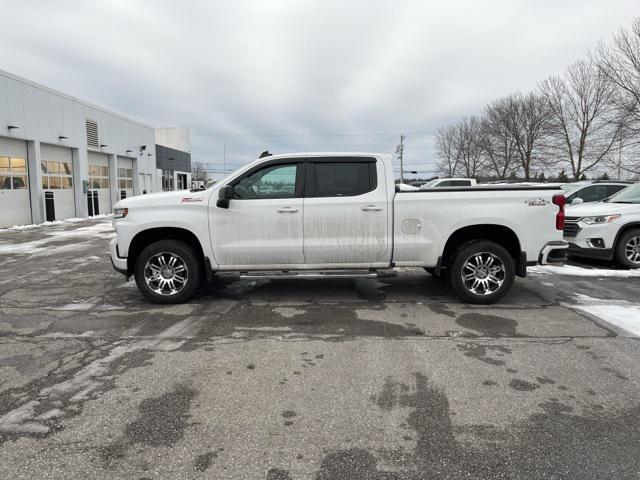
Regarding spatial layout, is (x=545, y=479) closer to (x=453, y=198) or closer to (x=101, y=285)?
(x=453, y=198)

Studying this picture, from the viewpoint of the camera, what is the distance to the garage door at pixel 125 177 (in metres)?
29.0

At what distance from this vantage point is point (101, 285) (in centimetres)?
768

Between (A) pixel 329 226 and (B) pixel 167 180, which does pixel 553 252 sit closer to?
(A) pixel 329 226

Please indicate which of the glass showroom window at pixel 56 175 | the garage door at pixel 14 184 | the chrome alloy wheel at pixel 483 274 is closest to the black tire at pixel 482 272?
the chrome alloy wheel at pixel 483 274

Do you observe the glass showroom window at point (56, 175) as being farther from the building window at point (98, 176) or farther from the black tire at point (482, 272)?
the black tire at point (482, 272)

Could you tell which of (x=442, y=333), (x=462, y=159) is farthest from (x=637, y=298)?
(x=462, y=159)

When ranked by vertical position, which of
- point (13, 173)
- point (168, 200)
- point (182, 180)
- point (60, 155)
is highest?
point (182, 180)

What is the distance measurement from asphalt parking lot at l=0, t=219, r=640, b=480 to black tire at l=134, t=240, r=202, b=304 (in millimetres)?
217

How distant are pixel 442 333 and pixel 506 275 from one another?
1637mm

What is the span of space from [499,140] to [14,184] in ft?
161

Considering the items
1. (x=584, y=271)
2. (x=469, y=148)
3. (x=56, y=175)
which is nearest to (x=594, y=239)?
(x=584, y=271)

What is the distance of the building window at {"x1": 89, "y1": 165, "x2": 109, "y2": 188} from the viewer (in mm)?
25188

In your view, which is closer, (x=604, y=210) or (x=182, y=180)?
(x=604, y=210)

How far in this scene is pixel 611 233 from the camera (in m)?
8.97
